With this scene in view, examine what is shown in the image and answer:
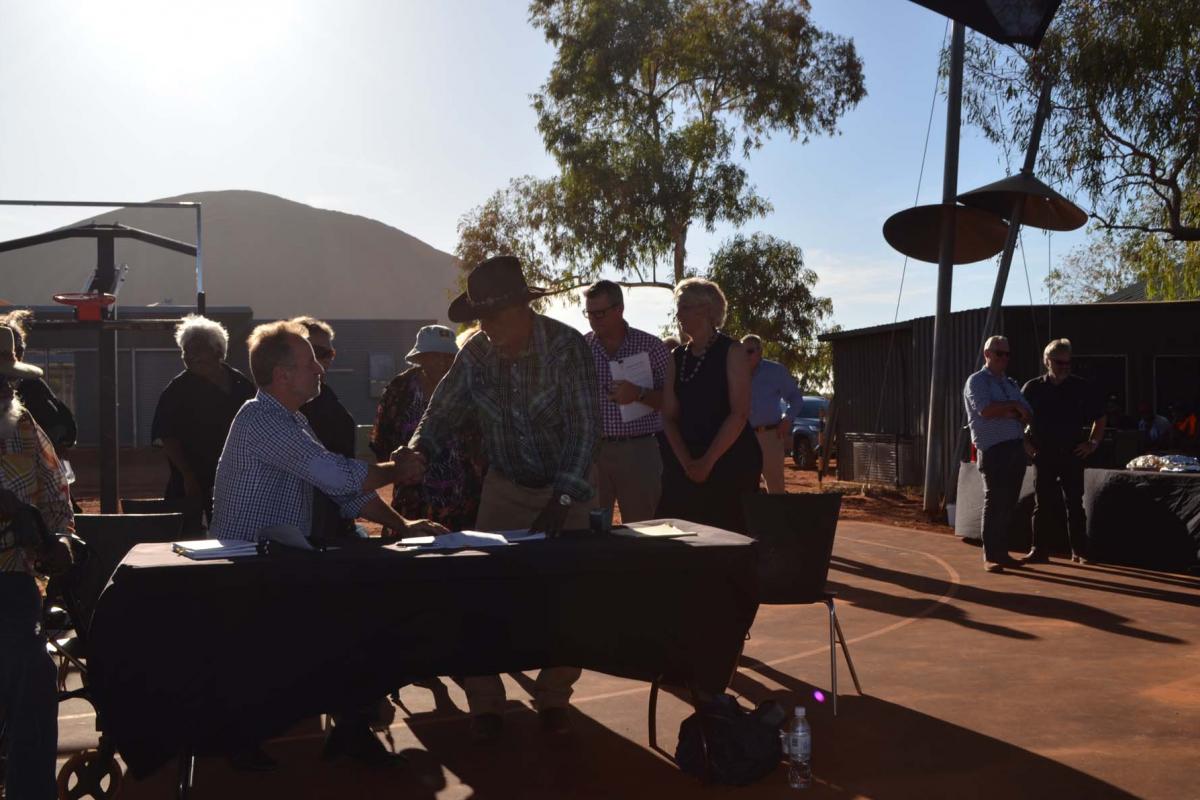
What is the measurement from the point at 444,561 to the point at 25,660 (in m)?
1.32

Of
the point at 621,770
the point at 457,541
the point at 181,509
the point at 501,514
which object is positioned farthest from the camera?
the point at 181,509

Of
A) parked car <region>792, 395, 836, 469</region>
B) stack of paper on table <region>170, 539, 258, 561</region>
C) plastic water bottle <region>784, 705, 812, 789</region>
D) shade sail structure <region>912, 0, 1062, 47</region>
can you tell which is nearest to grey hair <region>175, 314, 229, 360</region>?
stack of paper on table <region>170, 539, 258, 561</region>

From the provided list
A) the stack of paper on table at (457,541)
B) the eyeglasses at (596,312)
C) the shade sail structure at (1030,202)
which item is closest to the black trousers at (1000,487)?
the shade sail structure at (1030,202)

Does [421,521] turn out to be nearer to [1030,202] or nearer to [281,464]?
[281,464]

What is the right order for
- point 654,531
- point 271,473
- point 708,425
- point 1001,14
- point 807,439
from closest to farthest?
point 1001,14
point 271,473
point 654,531
point 708,425
point 807,439

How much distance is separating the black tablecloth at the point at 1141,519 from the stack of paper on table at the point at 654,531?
7.05 m

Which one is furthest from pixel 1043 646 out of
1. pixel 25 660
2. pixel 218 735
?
pixel 25 660

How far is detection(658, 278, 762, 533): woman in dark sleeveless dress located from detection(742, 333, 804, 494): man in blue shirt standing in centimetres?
410

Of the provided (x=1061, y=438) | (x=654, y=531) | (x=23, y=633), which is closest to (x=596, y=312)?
(x=654, y=531)

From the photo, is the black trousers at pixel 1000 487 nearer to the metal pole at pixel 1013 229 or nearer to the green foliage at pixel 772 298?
the metal pole at pixel 1013 229

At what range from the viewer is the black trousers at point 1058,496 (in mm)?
11047

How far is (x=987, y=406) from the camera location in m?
10.5

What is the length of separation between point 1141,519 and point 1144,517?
0.03 meters

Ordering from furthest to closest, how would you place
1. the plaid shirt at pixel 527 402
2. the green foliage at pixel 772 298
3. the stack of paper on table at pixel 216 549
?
the green foliage at pixel 772 298 < the plaid shirt at pixel 527 402 < the stack of paper on table at pixel 216 549
